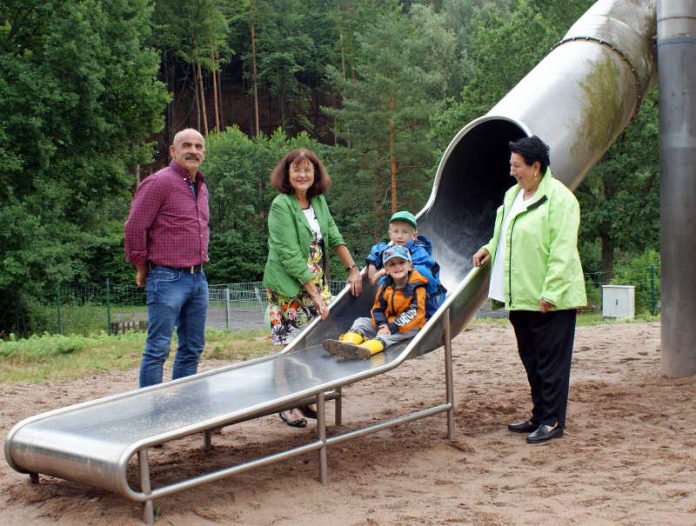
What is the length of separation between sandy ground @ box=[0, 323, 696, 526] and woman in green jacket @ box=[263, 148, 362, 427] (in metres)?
0.83

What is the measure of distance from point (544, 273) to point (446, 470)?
4.30 ft

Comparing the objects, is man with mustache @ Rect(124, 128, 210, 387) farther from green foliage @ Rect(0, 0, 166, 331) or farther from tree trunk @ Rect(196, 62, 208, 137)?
tree trunk @ Rect(196, 62, 208, 137)

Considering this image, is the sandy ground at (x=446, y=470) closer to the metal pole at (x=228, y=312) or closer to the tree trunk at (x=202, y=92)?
the metal pole at (x=228, y=312)

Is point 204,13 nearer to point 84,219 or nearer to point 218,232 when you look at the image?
point 218,232

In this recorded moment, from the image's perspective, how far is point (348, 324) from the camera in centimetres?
606

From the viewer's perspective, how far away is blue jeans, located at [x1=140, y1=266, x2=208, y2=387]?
527 cm

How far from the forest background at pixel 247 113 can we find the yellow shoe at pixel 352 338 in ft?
54.5

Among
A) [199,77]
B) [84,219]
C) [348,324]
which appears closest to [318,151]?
[199,77]

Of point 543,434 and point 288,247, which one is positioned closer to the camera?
point 543,434

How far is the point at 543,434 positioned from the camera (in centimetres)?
532

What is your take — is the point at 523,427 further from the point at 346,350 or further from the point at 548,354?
the point at 346,350

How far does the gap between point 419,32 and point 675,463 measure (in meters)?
42.9

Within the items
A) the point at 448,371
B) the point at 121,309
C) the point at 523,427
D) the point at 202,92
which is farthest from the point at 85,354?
the point at 202,92

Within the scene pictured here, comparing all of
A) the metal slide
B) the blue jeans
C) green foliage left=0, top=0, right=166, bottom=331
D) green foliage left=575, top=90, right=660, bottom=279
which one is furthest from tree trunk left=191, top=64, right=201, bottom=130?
the blue jeans
